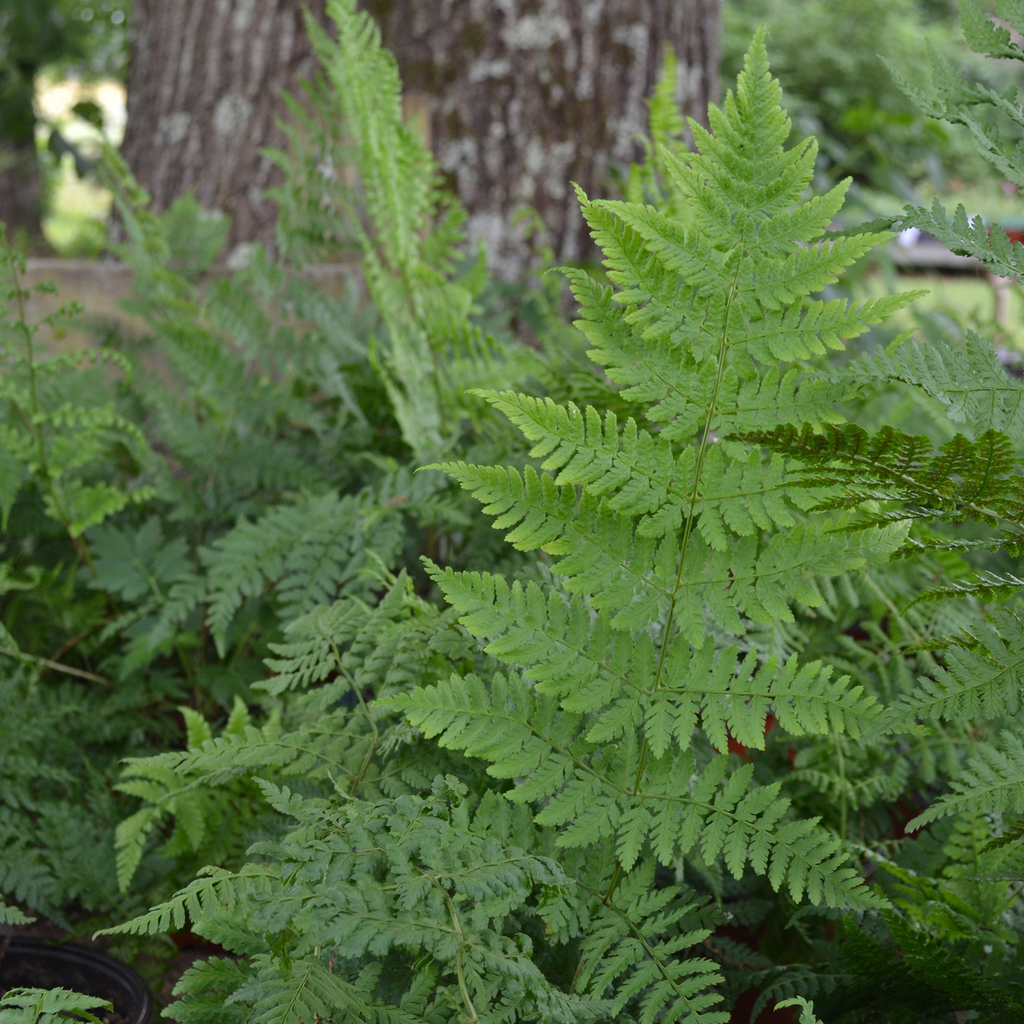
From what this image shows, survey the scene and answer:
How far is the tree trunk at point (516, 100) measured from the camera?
2438 millimetres

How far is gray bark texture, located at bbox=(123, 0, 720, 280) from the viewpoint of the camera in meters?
2.44

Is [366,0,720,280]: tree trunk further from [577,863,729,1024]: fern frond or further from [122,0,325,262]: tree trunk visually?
[577,863,729,1024]: fern frond

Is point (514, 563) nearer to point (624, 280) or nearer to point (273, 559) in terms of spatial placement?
point (273, 559)

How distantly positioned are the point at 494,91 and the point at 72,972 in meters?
2.25

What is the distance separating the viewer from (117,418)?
54.6 inches

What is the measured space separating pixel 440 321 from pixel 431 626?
65 centimetres

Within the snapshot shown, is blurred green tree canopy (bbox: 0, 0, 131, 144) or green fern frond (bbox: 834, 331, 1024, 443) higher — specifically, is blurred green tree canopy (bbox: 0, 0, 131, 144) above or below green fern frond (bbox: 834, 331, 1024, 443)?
above

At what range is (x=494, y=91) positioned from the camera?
2.45 m

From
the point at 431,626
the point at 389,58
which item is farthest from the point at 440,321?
the point at 431,626

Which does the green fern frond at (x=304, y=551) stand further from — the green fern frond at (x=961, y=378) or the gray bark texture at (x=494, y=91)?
the gray bark texture at (x=494, y=91)

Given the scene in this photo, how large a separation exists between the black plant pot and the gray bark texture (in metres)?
1.85

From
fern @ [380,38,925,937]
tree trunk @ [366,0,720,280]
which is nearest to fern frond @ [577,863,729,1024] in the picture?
fern @ [380,38,925,937]

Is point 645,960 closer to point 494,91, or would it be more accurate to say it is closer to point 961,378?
point 961,378

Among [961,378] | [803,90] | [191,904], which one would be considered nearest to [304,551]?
[191,904]
